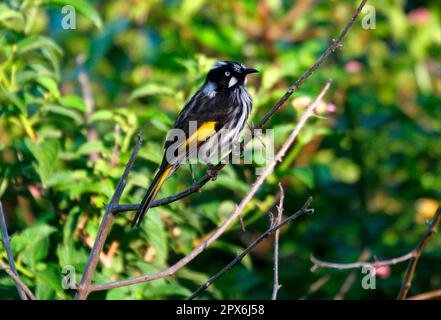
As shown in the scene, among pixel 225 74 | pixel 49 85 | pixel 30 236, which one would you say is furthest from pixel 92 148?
pixel 225 74

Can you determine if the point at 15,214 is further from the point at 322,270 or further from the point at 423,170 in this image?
the point at 423,170

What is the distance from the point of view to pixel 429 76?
25.7 ft

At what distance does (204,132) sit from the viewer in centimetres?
444

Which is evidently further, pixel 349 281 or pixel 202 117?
pixel 349 281

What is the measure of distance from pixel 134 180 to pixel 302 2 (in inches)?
149

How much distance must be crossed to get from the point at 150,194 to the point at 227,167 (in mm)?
1196

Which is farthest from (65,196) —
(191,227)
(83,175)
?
(191,227)

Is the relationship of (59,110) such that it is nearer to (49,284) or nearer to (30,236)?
(30,236)

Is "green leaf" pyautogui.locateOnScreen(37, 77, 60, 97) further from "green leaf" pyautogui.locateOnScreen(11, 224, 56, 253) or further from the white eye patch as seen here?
the white eye patch

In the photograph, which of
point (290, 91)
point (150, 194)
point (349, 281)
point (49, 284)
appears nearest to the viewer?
point (290, 91)

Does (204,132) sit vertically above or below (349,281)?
above

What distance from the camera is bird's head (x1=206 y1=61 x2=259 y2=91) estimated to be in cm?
470

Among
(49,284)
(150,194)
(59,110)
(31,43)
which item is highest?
(31,43)

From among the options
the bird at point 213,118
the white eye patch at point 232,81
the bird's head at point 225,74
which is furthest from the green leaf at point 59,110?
the white eye patch at point 232,81
